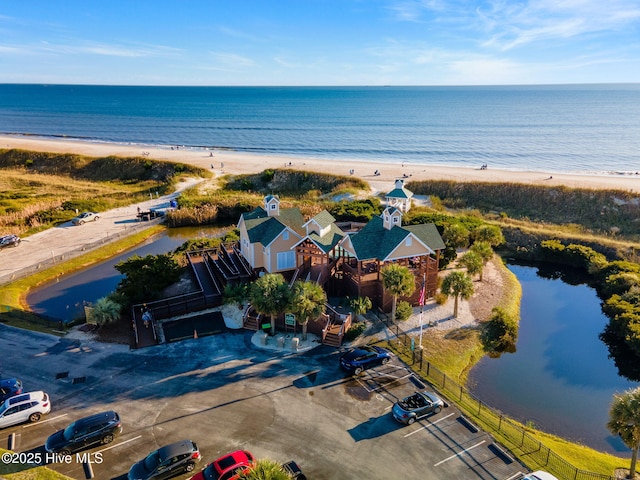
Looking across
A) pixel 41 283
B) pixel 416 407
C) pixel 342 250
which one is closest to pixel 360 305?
pixel 342 250


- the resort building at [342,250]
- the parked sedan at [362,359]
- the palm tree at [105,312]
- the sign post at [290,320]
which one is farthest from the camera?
the resort building at [342,250]

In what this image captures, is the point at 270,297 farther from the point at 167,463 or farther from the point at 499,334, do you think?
the point at 499,334

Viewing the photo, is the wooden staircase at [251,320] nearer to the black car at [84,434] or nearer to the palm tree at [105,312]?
the palm tree at [105,312]

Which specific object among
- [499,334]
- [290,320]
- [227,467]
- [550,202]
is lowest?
[227,467]

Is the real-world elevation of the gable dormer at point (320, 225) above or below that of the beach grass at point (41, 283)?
above

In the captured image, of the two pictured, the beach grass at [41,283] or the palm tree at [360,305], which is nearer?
the palm tree at [360,305]

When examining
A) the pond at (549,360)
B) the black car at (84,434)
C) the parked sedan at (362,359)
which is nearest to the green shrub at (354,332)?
the parked sedan at (362,359)

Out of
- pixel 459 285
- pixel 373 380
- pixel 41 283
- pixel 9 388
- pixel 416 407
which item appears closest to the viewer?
pixel 416 407

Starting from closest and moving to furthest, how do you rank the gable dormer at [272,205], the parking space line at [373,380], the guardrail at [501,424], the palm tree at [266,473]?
the palm tree at [266,473] → the guardrail at [501,424] → the parking space line at [373,380] → the gable dormer at [272,205]

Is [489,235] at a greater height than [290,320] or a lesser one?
greater
